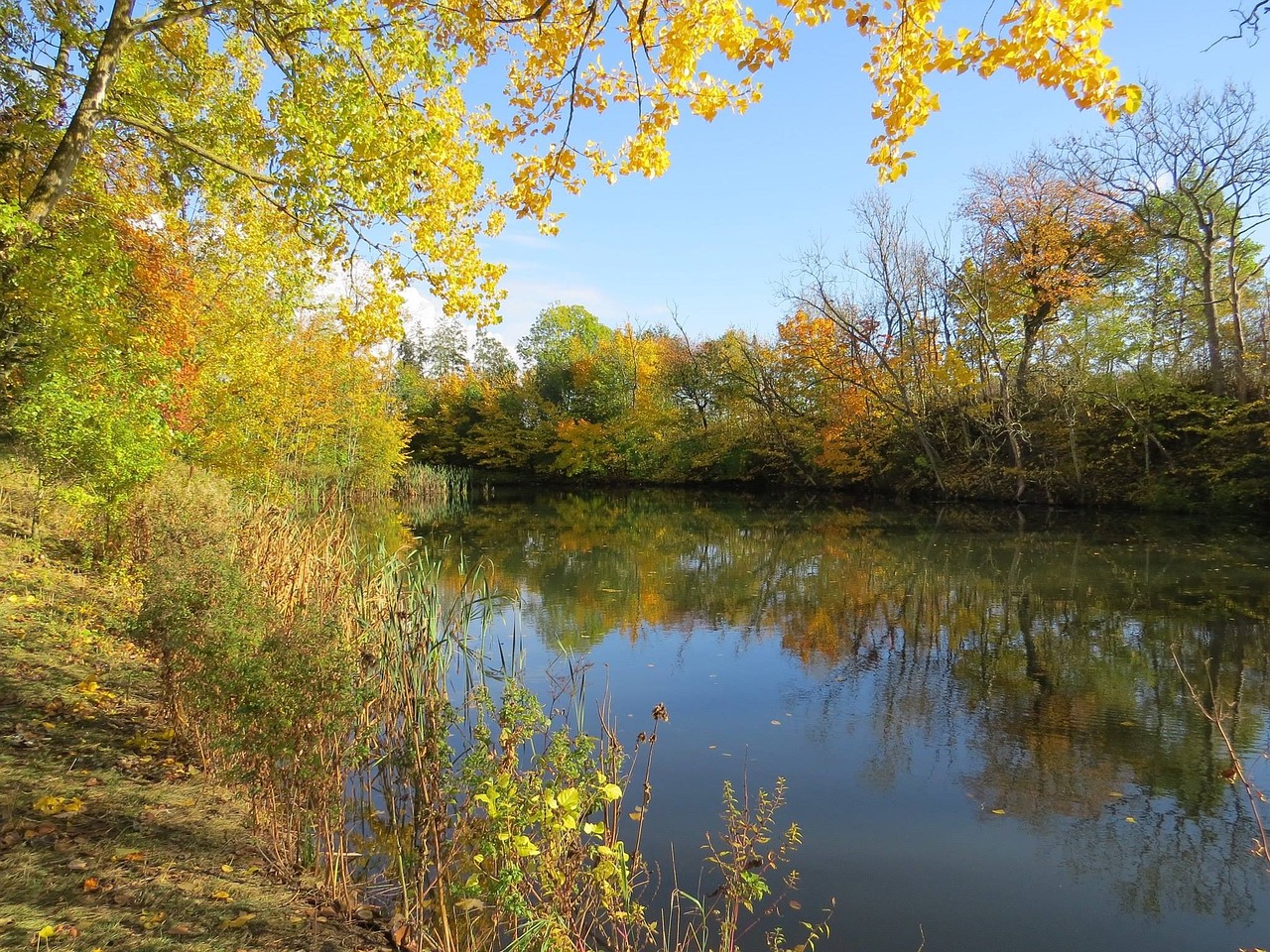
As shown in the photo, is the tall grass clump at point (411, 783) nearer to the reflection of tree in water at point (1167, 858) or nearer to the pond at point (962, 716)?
the pond at point (962, 716)

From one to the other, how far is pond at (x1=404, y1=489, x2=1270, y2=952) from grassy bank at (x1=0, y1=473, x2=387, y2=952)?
6.49 feet

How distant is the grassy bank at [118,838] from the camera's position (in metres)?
2.38

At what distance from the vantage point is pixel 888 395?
79.1ft

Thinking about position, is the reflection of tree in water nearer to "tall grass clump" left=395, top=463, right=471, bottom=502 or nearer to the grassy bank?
the grassy bank

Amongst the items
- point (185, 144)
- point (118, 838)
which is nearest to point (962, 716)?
point (118, 838)

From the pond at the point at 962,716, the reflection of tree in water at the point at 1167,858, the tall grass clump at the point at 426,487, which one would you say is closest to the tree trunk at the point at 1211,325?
the pond at the point at 962,716

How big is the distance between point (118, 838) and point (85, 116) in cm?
499

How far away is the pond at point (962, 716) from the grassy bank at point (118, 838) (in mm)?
1979

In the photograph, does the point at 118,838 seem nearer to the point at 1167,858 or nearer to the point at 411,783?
the point at 411,783

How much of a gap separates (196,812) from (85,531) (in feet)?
21.4

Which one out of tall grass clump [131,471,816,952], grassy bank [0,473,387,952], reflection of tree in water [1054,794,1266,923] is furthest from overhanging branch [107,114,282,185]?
reflection of tree in water [1054,794,1266,923]

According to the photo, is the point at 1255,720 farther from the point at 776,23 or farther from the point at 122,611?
the point at 122,611

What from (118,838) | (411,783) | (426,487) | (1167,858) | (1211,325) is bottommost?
(1167,858)

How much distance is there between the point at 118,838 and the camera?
288cm
